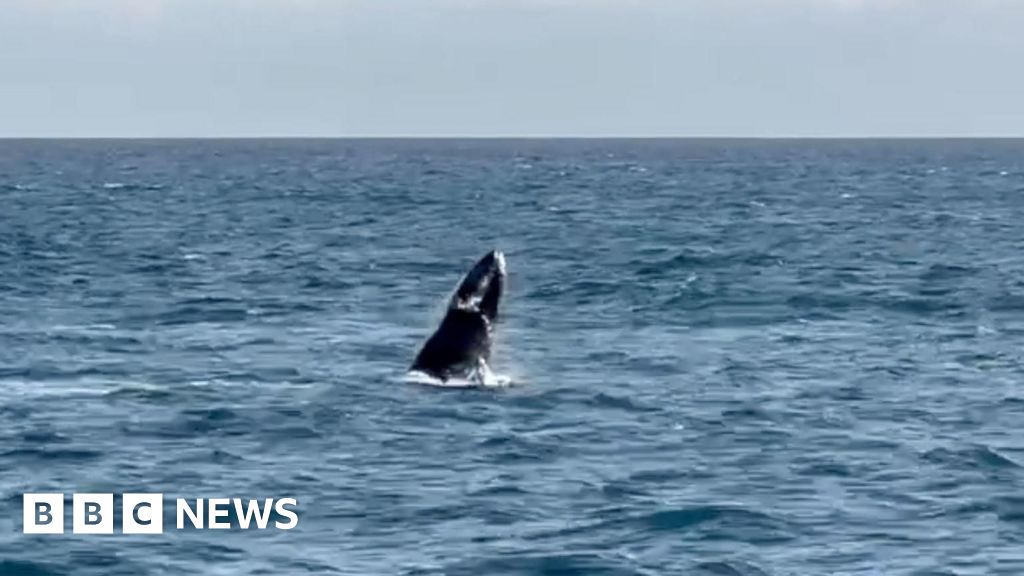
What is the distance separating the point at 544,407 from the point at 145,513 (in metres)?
9.97

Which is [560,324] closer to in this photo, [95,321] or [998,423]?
[95,321]

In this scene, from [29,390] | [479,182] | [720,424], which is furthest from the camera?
[479,182]

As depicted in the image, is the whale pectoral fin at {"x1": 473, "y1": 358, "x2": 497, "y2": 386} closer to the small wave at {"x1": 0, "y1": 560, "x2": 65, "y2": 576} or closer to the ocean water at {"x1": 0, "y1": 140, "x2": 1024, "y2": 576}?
the ocean water at {"x1": 0, "y1": 140, "x2": 1024, "y2": 576}

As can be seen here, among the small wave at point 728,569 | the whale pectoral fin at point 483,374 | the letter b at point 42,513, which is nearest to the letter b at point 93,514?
the letter b at point 42,513

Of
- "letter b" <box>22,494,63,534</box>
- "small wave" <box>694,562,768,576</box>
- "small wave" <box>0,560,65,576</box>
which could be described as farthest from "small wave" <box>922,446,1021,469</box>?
"small wave" <box>0,560,65,576</box>

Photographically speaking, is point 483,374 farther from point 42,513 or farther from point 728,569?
point 728,569

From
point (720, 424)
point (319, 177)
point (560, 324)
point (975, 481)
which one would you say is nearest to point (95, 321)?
point (560, 324)

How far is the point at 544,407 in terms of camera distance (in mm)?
32938

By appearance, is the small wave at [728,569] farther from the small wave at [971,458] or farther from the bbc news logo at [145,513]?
the small wave at [971,458]

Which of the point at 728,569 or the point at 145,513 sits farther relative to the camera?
the point at 145,513

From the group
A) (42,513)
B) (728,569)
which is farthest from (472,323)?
(728,569)

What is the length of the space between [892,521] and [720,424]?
741cm

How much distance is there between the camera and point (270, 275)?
200ft

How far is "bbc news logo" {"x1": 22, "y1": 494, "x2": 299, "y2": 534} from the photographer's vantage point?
2352 centimetres
